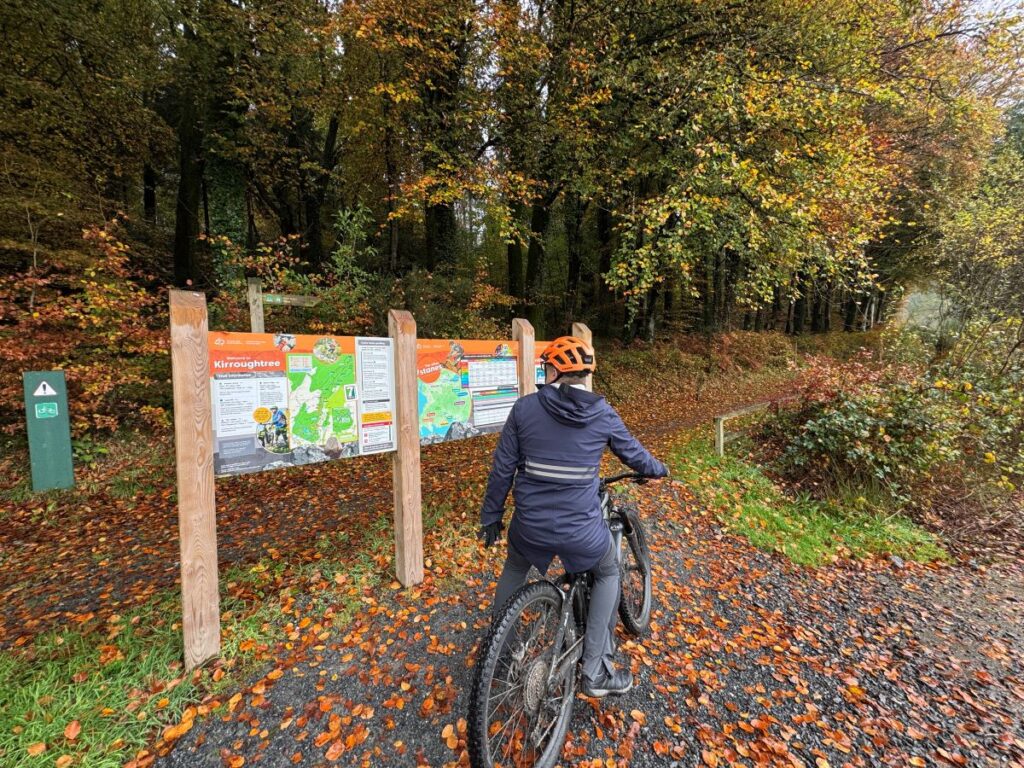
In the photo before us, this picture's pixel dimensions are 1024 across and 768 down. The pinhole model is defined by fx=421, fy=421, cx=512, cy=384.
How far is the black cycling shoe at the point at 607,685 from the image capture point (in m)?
2.39

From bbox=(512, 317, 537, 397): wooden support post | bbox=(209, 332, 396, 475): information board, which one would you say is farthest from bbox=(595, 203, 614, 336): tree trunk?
bbox=(209, 332, 396, 475): information board

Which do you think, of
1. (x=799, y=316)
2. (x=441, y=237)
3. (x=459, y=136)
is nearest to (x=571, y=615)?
(x=459, y=136)

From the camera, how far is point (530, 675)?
2.16 metres

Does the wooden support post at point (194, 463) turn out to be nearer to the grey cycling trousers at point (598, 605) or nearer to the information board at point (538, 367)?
the grey cycling trousers at point (598, 605)

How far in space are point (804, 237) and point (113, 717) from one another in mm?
10001

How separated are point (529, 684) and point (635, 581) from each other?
Answer: 4.72 feet

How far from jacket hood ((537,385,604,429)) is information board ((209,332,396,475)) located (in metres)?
1.62

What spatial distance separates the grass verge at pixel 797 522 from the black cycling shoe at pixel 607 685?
10.4 feet

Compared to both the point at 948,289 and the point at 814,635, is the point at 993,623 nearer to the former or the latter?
the point at 814,635

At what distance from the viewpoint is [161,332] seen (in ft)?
22.3

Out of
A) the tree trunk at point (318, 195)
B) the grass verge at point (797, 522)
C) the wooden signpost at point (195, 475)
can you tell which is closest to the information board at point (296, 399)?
the wooden signpost at point (195, 475)

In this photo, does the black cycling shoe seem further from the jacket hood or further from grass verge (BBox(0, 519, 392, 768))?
grass verge (BBox(0, 519, 392, 768))

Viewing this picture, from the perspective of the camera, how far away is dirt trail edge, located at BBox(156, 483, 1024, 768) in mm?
2355

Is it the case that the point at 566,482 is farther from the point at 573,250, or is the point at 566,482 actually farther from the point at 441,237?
the point at 573,250
